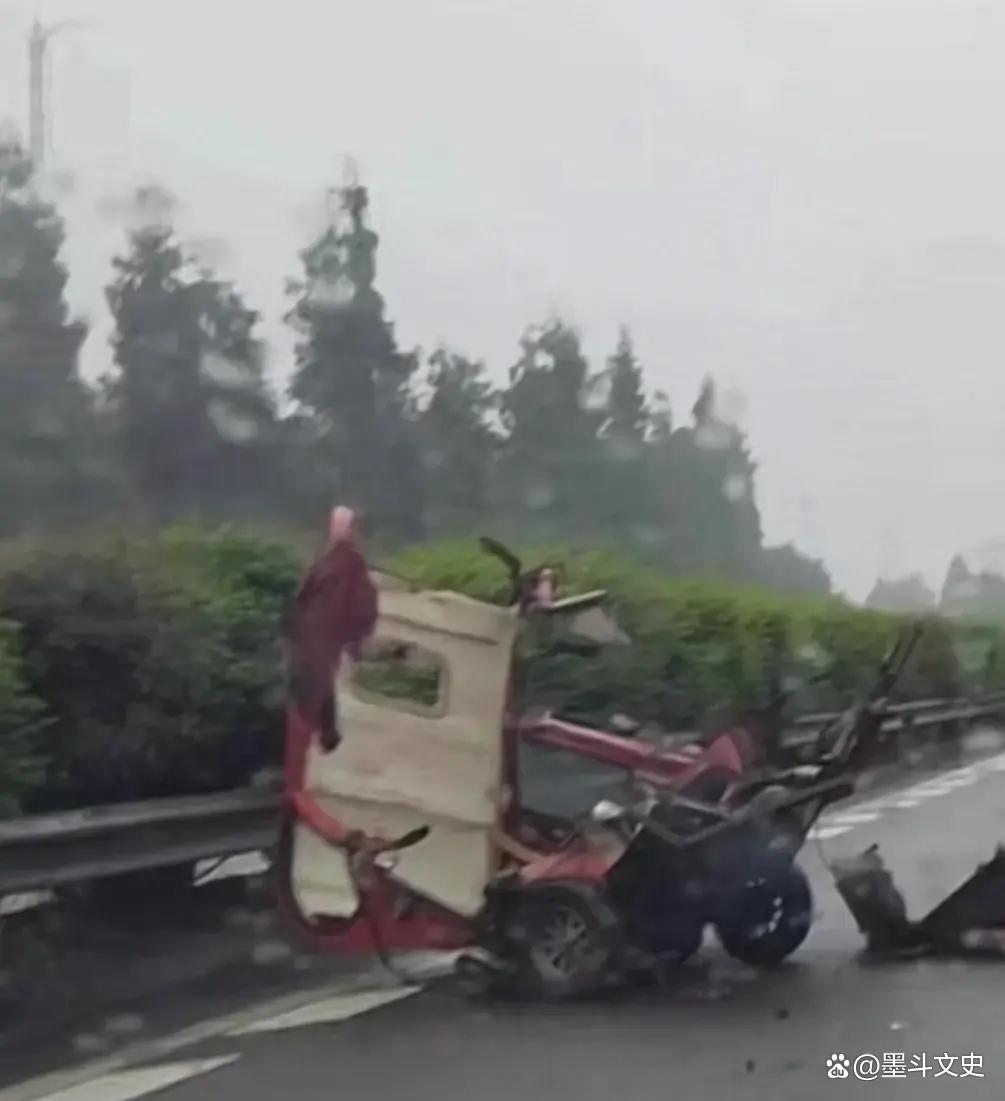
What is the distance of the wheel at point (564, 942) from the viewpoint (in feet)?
32.8

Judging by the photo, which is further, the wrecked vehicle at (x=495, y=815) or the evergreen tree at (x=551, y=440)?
the evergreen tree at (x=551, y=440)

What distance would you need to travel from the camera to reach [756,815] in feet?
34.1

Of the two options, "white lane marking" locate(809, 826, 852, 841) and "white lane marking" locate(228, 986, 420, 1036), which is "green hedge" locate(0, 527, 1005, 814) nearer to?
"white lane marking" locate(228, 986, 420, 1036)

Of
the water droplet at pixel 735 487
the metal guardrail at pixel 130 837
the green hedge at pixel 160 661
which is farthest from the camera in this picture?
the water droplet at pixel 735 487

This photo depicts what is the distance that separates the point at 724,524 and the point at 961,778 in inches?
379

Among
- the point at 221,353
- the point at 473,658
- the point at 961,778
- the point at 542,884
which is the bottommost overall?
the point at 961,778

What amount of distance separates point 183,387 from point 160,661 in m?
1.94

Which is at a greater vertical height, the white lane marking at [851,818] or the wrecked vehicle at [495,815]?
the wrecked vehicle at [495,815]

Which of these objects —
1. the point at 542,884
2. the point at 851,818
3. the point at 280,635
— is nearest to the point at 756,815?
the point at 542,884

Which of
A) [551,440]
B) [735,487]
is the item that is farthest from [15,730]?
[735,487]

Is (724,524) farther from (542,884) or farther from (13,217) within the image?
(542,884)

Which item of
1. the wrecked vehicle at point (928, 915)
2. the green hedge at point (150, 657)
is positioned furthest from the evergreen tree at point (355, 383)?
the wrecked vehicle at point (928, 915)

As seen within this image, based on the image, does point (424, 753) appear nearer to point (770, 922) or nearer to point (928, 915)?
point (770, 922)

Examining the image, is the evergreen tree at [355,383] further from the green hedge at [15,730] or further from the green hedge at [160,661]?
the green hedge at [15,730]
